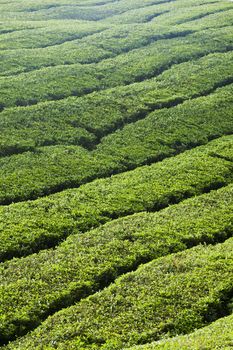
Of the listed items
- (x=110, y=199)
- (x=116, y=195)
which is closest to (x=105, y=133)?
(x=116, y=195)

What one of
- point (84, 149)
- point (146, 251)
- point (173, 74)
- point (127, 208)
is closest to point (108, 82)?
point (173, 74)

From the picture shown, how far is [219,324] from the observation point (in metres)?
23.7

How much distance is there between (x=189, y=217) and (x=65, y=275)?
36.3 ft

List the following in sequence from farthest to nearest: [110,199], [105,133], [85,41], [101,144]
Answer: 1. [85,41]
2. [105,133]
3. [101,144]
4. [110,199]

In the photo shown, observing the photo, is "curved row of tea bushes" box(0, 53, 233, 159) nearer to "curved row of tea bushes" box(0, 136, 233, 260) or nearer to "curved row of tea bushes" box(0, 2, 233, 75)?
"curved row of tea bushes" box(0, 136, 233, 260)

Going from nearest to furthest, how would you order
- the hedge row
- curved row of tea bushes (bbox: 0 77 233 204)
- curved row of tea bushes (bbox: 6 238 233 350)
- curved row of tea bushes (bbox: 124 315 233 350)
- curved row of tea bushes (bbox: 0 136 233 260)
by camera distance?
curved row of tea bushes (bbox: 124 315 233 350), curved row of tea bushes (bbox: 6 238 233 350), curved row of tea bushes (bbox: 0 136 233 260), curved row of tea bushes (bbox: 0 77 233 204), the hedge row

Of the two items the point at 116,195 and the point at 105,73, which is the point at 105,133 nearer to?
the point at 116,195

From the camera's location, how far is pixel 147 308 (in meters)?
25.8

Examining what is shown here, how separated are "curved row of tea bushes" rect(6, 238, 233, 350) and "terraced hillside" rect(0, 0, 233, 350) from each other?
0.07m

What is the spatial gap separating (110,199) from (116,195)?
0.78 m

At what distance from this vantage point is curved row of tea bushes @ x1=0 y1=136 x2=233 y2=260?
108 ft

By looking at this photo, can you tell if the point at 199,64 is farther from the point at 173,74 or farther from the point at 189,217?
the point at 189,217

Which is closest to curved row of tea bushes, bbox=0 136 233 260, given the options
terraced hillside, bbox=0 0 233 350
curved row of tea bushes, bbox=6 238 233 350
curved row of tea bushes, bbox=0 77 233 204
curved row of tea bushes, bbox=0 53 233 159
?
terraced hillside, bbox=0 0 233 350

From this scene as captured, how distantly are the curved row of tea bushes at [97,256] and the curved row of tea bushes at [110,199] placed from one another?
4.49 feet
